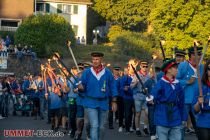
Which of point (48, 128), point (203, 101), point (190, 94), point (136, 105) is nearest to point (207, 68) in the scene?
point (203, 101)

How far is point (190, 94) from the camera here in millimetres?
12984

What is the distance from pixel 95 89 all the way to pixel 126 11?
55.5 meters

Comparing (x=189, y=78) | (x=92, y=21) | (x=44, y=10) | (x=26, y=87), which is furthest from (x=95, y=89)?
(x=92, y=21)

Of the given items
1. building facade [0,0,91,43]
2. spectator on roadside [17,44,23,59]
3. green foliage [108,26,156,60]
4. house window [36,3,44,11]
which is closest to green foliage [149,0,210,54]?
green foliage [108,26,156,60]

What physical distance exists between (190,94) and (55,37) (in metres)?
40.4

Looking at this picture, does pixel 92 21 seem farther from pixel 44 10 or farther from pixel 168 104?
pixel 168 104

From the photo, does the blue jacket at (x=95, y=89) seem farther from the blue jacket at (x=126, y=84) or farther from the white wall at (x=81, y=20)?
the white wall at (x=81, y=20)

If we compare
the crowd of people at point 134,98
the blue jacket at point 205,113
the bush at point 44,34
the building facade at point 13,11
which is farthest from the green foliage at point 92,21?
the blue jacket at point 205,113

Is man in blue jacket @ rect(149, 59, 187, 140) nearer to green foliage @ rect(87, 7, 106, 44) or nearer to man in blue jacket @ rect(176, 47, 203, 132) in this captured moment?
man in blue jacket @ rect(176, 47, 203, 132)

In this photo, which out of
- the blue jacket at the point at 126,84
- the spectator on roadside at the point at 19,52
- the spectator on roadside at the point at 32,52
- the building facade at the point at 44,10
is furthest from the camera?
the building facade at the point at 44,10

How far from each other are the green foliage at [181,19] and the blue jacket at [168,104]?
137 ft

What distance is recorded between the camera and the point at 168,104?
1062 cm

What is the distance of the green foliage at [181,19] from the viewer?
172 feet

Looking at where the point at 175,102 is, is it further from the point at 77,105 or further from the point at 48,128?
the point at 48,128
